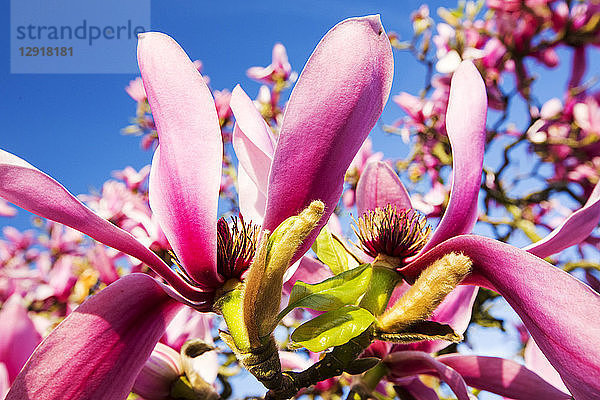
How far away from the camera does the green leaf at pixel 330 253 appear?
49 cm

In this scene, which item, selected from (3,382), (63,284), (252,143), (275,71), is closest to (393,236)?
(252,143)

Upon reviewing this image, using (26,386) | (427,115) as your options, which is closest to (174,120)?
(26,386)

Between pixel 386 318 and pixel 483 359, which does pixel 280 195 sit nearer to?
pixel 386 318

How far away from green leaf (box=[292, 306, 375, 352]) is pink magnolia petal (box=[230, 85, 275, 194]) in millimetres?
141

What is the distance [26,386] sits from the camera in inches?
13.6

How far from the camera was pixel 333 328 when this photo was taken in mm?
385

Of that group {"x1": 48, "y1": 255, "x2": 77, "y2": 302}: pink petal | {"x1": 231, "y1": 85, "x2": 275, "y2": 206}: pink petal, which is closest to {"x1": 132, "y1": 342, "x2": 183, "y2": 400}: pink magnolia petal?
{"x1": 231, "y1": 85, "x2": 275, "y2": 206}: pink petal

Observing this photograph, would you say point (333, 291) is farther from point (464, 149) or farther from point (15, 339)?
point (15, 339)

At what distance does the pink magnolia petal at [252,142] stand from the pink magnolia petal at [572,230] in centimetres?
26

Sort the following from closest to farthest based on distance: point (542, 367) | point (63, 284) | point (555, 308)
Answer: point (555, 308) → point (542, 367) → point (63, 284)

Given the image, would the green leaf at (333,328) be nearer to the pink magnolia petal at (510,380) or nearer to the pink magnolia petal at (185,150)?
the pink magnolia petal at (185,150)

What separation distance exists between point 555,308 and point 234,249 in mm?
260

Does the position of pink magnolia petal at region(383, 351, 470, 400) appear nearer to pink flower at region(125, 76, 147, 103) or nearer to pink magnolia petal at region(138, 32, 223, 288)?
pink magnolia petal at region(138, 32, 223, 288)

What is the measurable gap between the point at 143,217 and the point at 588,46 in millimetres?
2130
